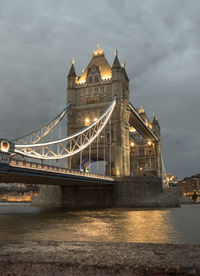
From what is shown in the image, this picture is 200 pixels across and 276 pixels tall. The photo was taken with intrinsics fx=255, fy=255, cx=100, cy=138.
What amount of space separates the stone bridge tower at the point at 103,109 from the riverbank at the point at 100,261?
4681cm

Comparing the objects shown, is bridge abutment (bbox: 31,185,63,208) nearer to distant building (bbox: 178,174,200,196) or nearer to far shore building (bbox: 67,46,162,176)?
far shore building (bbox: 67,46,162,176)

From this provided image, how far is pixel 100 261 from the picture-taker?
2656 mm

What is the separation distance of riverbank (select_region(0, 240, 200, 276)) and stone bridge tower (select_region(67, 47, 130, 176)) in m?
46.8

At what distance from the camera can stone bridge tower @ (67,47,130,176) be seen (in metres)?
52.5

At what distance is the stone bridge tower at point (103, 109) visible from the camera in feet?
172

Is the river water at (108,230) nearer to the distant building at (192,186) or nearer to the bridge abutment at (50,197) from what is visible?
the bridge abutment at (50,197)

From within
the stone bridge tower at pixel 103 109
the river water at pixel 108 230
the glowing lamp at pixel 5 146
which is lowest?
the river water at pixel 108 230

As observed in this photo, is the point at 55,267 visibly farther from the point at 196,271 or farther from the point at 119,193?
the point at 119,193

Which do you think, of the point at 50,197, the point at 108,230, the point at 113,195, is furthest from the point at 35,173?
the point at 50,197

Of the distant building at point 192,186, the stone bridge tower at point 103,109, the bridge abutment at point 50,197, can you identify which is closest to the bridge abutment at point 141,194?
the stone bridge tower at point 103,109

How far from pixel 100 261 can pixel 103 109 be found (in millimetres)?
53062

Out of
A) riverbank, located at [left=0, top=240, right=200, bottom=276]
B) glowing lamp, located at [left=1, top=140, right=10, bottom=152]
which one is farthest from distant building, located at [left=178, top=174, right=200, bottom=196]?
riverbank, located at [left=0, top=240, right=200, bottom=276]

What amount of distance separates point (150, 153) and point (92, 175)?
49.3m

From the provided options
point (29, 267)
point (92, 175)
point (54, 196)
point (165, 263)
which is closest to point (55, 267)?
point (29, 267)
